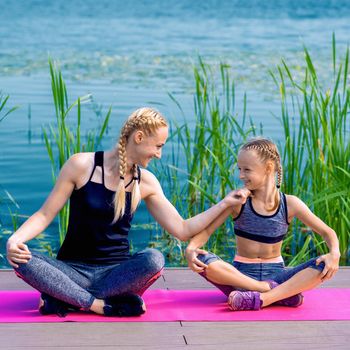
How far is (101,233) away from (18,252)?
0.30 meters

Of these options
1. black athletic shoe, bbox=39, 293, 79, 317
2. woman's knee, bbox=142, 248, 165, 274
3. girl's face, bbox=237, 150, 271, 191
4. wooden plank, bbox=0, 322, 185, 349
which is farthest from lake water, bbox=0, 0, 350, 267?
wooden plank, bbox=0, 322, 185, 349

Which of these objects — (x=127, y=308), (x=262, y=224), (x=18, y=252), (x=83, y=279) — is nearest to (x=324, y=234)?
(x=262, y=224)

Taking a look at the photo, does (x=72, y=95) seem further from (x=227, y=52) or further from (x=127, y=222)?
(x=127, y=222)

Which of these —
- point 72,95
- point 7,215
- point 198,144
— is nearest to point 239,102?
point 72,95

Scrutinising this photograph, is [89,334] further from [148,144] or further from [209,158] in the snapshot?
[209,158]

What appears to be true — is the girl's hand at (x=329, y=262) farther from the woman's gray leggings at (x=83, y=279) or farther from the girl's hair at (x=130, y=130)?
the girl's hair at (x=130, y=130)

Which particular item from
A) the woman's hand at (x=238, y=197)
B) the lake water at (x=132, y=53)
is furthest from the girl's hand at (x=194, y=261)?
the lake water at (x=132, y=53)

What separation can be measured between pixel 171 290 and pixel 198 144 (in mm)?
1369

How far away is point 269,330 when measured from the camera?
10.5ft

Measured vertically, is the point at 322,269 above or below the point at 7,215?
above

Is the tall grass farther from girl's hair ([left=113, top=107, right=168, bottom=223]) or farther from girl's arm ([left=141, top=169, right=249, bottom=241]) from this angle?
girl's hair ([left=113, top=107, right=168, bottom=223])

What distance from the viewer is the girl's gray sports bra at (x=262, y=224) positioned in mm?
3488

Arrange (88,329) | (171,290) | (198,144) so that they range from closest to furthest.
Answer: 1. (88,329)
2. (171,290)
3. (198,144)

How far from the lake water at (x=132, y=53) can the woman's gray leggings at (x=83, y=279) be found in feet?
5.03
